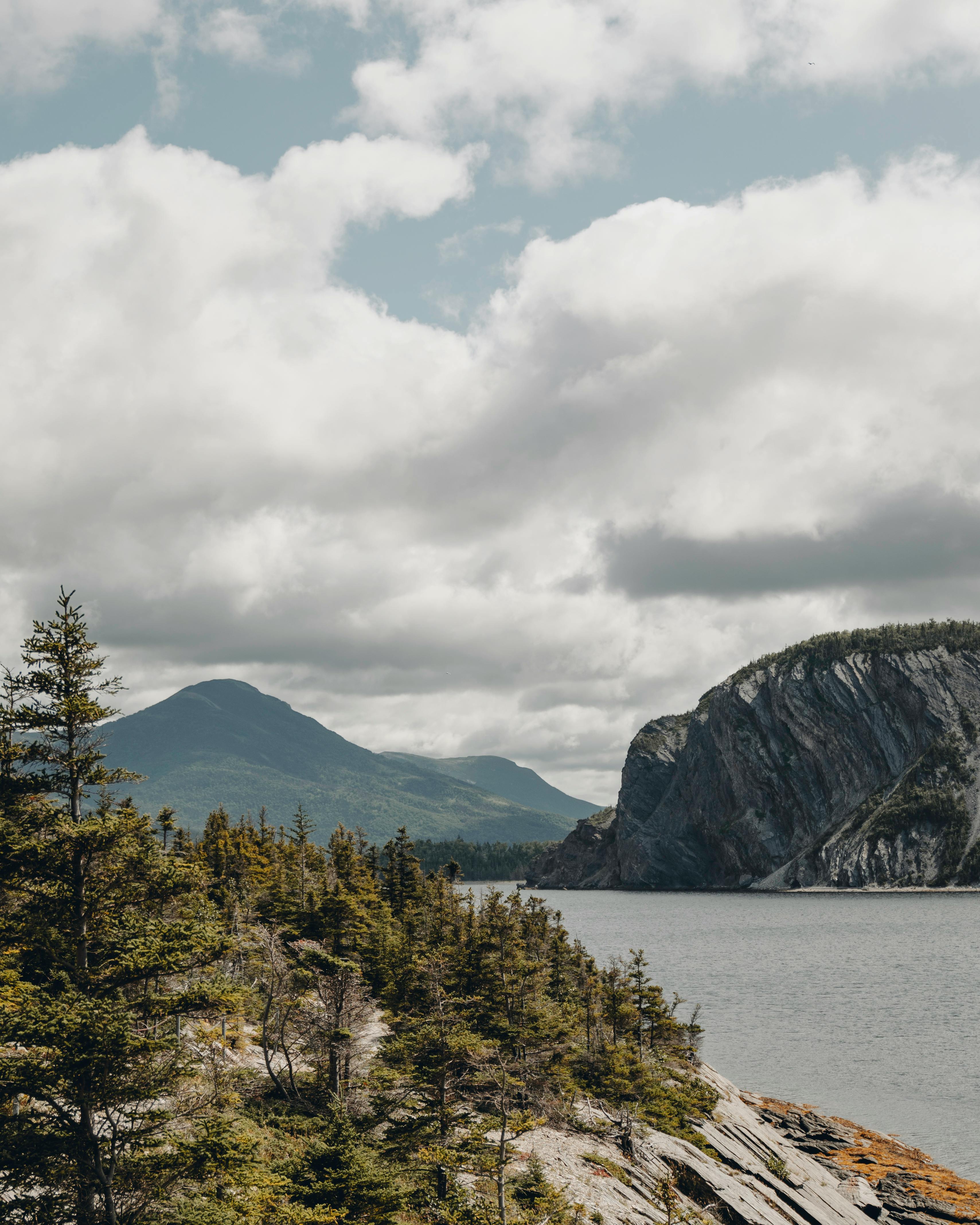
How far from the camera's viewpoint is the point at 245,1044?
165ft

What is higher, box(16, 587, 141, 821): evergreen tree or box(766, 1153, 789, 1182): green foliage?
box(16, 587, 141, 821): evergreen tree

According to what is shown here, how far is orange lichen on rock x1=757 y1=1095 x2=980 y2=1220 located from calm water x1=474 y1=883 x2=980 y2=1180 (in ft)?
3.70

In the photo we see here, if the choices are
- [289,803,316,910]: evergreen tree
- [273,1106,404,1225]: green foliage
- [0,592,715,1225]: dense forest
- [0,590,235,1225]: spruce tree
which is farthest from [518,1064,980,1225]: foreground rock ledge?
[289,803,316,910]: evergreen tree

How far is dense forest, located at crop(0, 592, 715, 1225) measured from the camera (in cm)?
1797

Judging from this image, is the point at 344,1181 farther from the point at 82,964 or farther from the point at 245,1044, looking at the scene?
the point at 245,1044

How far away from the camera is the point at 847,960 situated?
10662 centimetres

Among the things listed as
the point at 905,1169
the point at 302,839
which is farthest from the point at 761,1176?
the point at 302,839

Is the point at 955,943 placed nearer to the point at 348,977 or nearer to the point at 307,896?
the point at 307,896

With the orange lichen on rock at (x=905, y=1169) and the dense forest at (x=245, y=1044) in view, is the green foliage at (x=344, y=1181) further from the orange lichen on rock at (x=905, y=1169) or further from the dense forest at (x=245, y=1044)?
the orange lichen on rock at (x=905, y=1169)

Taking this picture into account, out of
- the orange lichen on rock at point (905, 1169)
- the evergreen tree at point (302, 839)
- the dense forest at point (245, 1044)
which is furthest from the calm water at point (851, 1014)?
the evergreen tree at point (302, 839)

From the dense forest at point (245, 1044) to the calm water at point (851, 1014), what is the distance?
1171 cm

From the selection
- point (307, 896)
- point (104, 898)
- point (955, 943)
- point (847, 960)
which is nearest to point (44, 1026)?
point (104, 898)

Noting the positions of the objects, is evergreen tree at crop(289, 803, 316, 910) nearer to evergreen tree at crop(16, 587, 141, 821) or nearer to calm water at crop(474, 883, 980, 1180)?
calm water at crop(474, 883, 980, 1180)

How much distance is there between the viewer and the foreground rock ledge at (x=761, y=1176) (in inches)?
1256
